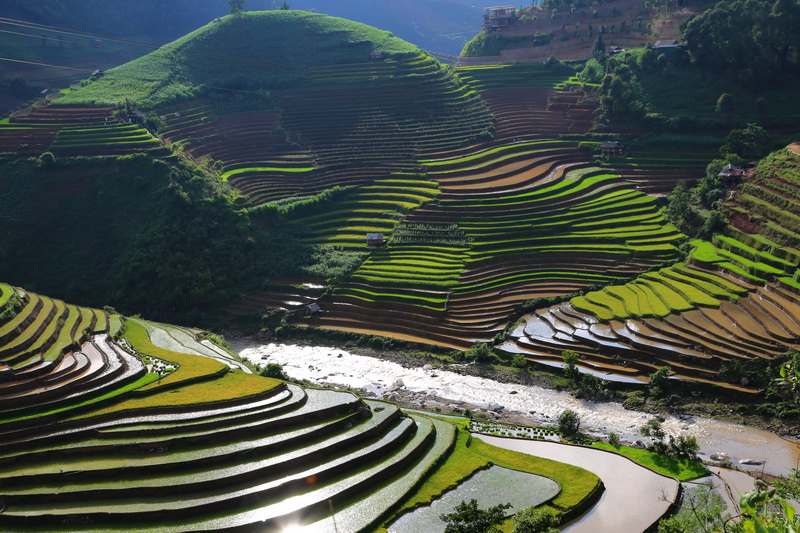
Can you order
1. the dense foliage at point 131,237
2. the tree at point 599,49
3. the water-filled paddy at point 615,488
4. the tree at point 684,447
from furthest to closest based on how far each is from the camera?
the tree at point 599,49 < the dense foliage at point 131,237 < the tree at point 684,447 < the water-filled paddy at point 615,488

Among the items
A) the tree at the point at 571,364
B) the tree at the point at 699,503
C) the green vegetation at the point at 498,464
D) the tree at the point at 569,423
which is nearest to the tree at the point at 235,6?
the tree at the point at 571,364

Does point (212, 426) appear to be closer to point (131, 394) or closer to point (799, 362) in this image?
point (131, 394)

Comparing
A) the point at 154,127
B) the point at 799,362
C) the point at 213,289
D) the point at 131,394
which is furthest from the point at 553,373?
the point at 154,127

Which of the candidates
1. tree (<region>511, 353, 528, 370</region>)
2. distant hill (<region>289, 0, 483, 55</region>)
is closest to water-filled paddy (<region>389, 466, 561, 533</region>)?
tree (<region>511, 353, 528, 370</region>)

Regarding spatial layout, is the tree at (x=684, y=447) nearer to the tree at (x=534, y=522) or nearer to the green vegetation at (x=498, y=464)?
the green vegetation at (x=498, y=464)

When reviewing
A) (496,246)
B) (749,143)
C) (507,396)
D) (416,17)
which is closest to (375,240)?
(496,246)

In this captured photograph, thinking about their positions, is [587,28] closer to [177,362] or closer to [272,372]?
[272,372]
